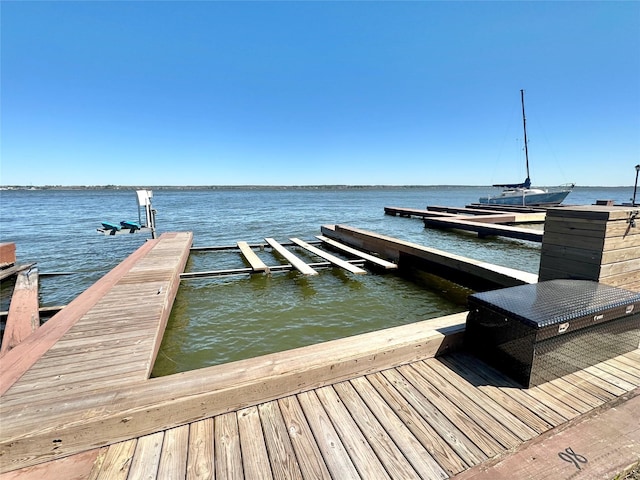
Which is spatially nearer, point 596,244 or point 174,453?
point 174,453

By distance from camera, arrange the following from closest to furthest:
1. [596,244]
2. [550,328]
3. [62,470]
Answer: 1. [62,470]
2. [550,328]
3. [596,244]

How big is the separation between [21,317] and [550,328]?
687 centimetres

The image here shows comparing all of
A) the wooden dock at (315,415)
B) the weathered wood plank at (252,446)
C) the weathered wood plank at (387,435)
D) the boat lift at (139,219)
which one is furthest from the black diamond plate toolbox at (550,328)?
the boat lift at (139,219)

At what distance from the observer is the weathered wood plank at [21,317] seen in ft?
13.6

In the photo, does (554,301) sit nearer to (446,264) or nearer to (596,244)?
(596,244)

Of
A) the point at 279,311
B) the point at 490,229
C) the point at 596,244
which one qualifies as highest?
the point at 596,244

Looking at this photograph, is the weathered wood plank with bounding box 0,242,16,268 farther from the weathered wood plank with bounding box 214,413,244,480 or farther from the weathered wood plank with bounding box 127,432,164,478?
the weathered wood plank with bounding box 214,413,244,480

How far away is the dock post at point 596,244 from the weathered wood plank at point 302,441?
3205 mm

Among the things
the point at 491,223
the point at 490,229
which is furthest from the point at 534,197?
the point at 490,229

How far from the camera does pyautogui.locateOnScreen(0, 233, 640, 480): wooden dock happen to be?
166cm

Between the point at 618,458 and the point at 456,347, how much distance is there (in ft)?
4.06

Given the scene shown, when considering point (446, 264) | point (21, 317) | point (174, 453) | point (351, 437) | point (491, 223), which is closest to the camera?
point (174, 453)

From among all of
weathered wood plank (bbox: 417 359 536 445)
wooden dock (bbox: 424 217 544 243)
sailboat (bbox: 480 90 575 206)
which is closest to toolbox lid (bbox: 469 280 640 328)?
weathered wood plank (bbox: 417 359 536 445)

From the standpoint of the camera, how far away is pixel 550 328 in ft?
7.03
